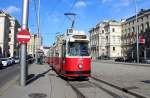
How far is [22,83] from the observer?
17.6m

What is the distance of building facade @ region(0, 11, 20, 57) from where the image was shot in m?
109

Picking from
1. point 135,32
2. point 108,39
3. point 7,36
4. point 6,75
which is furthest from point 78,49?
point 108,39

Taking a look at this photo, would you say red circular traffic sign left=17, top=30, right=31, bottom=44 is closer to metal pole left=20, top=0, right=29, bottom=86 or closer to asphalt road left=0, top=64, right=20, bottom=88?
metal pole left=20, top=0, right=29, bottom=86

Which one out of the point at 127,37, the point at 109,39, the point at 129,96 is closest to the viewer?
the point at 129,96

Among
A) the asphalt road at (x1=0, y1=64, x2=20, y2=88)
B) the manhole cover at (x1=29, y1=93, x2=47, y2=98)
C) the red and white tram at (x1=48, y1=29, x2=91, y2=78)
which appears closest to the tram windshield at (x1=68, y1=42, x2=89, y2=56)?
the red and white tram at (x1=48, y1=29, x2=91, y2=78)

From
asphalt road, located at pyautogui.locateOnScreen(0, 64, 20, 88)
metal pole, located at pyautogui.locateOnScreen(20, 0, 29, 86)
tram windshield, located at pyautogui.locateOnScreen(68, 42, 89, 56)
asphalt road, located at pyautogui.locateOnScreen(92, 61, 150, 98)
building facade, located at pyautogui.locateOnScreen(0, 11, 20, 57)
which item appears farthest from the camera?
building facade, located at pyautogui.locateOnScreen(0, 11, 20, 57)

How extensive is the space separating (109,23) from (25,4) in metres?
116

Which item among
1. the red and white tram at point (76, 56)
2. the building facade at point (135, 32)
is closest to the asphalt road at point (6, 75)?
the red and white tram at point (76, 56)

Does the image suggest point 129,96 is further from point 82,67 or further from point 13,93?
point 82,67

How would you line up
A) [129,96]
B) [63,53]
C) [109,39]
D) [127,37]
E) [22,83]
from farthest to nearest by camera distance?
[109,39]
[127,37]
[63,53]
[22,83]
[129,96]

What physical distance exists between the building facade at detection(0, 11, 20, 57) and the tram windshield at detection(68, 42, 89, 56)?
8472 centimetres

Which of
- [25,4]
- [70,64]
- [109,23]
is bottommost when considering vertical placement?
[70,64]

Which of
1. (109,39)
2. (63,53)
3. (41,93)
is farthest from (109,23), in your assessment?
(41,93)

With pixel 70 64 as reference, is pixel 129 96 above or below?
below
